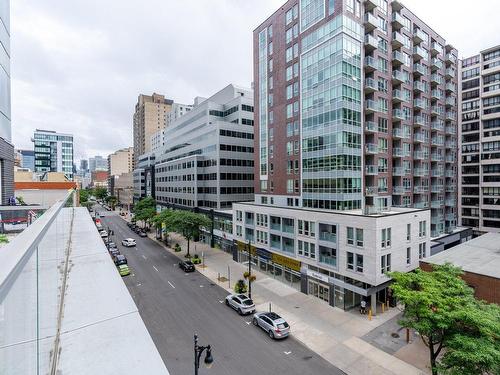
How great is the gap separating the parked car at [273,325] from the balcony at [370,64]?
103 feet

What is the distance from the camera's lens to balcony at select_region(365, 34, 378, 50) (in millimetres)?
35250

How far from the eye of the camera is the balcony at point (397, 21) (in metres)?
39.5

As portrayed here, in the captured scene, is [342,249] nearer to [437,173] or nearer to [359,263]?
[359,263]

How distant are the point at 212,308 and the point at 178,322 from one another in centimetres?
393

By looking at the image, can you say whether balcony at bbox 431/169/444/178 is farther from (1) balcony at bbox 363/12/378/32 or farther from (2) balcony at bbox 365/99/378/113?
(1) balcony at bbox 363/12/378/32

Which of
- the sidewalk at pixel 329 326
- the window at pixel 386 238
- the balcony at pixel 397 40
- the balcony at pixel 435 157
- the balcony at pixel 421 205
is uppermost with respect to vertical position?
the balcony at pixel 397 40

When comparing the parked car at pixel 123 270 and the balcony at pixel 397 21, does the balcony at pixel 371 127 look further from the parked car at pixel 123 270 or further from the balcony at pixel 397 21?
the parked car at pixel 123 270

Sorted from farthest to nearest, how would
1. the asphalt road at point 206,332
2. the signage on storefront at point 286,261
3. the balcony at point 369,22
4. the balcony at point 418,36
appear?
the balcony at point 418,36 → the balcony at point 369,22 → the signage on storefront at point 286,261 → the asphalt road at point 206,332

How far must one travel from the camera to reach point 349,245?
27750 mm

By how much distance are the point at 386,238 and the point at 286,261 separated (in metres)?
12.5

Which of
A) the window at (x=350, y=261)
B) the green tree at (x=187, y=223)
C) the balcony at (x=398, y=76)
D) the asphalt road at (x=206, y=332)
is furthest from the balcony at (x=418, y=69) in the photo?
the asphalt road at (x=206, y=332)

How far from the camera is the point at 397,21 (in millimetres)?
39344

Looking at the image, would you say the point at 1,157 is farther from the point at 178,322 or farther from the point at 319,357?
the point at 319,357

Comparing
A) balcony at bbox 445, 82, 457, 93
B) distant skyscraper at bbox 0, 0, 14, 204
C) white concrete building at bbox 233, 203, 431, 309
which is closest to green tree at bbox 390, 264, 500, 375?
white concrete building at bbox 233, 203, 431, 309
